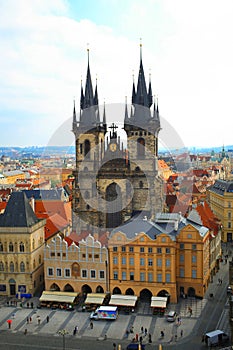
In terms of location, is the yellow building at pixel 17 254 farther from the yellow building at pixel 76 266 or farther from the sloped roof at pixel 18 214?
the yellow building at pixel 76 266

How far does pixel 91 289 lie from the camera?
62.9m

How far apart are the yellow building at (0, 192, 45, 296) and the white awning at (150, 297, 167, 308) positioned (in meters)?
19.2

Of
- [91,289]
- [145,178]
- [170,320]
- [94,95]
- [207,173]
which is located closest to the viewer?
[170,320]

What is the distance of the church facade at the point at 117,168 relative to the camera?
3115 inches

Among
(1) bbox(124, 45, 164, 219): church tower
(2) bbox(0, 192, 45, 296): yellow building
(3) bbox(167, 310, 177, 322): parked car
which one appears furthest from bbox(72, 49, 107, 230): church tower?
(3) bbox(167, 310, 177, 322): parked car

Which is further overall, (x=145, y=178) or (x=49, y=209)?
(x=49, y=209)

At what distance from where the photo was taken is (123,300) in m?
59.2

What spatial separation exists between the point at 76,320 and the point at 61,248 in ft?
38.4

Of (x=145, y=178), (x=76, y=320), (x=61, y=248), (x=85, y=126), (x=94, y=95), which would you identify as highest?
(x=94, y=95)

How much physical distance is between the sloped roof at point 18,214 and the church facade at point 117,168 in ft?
50.9

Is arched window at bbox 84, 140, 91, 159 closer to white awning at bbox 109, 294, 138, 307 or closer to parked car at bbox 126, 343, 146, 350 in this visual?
white awning at bbox 109, 294, 138, 307

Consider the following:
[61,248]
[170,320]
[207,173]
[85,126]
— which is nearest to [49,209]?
[85,126]

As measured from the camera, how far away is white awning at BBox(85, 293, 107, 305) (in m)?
58.8

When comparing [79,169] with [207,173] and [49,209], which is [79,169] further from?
[207,173]
